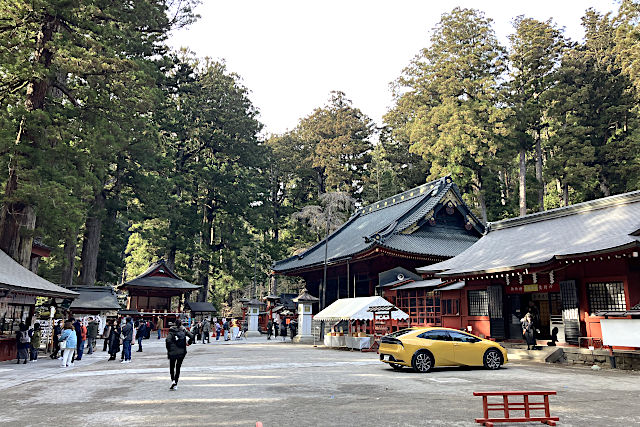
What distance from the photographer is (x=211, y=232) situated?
5875 centimetres

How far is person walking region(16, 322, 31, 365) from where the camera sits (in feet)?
55.2

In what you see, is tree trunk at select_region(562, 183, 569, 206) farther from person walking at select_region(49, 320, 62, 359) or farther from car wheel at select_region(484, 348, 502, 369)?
person walking at select_region(49, 320, 62, 359)

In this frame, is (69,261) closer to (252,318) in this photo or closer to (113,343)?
(113,343)

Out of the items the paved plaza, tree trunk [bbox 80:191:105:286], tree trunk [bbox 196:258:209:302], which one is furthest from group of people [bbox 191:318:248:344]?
the paved plaza

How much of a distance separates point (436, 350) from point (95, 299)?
23.6 meters

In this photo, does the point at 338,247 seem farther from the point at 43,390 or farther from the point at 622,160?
the point at 43,390

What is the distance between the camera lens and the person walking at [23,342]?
16812 millimetres

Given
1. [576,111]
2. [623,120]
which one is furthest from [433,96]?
[623,120]

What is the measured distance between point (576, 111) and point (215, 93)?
127 ft

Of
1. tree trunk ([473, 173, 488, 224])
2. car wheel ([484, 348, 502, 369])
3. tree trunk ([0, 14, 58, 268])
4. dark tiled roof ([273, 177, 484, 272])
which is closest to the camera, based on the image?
car wheel ([484, 348, 502, 369])

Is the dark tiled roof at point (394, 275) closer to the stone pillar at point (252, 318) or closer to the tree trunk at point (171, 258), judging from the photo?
the stone pillar at point (252, 318)

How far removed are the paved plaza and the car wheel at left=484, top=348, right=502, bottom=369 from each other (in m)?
0.33

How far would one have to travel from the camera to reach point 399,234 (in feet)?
106

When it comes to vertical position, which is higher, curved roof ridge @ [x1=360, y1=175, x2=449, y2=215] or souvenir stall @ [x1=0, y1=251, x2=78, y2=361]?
curved roof ridge @ [x1=360, y1=175, x2=449, y2=215]
